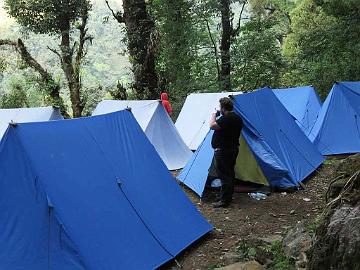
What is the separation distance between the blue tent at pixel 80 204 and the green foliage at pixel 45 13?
457 inches

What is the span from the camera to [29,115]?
9531 millimetres

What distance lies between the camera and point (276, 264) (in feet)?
12.8

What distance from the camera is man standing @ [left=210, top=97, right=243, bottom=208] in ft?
19.1

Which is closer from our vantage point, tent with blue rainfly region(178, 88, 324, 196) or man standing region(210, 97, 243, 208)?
man standing region(210, 97, 243, 208)

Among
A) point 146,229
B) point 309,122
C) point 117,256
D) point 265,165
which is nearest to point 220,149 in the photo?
point 265,165

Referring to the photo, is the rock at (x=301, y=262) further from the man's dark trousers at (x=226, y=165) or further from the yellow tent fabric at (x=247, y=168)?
the yellow tent fabric at (x=247, y=168)

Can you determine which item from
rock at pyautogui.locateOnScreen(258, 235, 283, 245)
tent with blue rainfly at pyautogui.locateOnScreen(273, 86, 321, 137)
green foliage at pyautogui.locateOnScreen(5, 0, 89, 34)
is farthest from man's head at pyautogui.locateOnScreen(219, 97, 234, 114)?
green foliage at pyautogui.locateOnScreen(5, 0, 89, 34)

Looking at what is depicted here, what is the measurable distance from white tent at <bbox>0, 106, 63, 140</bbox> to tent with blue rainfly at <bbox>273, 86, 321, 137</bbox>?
541 centimetres

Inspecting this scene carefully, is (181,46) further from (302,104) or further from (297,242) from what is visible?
(297,242)

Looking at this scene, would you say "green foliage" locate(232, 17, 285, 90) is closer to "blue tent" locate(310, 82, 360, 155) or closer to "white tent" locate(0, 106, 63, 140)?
"blue tent" locate(310, 82, 360, 155)

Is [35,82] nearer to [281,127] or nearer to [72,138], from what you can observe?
[281,127]

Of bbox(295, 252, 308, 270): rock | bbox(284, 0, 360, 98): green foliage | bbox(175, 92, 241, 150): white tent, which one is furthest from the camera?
bbox(284, 0, 360, 98): green foliage

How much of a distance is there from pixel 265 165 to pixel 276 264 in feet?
9.32

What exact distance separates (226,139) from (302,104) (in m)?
5.49
